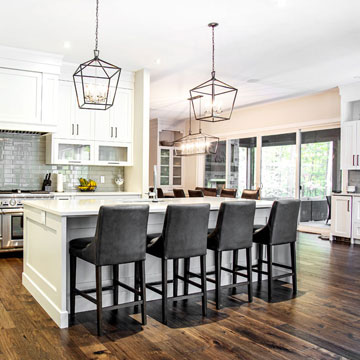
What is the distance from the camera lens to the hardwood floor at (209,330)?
260cm

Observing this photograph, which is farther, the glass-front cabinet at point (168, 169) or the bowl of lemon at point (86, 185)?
the glass-front cabinet at point (168, 169)

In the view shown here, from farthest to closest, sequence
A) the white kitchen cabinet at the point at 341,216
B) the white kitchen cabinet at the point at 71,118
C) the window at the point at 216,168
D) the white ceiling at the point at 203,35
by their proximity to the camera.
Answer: the window at the point at 216,168 < the white kitchen cabinet at the point at 341,216 < the white kitchen cabinet at the point at 71,118 < the white ceiling at the point at 203,35

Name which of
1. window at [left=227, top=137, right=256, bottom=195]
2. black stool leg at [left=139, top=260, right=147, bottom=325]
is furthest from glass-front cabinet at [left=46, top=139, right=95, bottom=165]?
window at [left=227, top=137, right=256, bottom=195]

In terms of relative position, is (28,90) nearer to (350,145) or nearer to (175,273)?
(175,273)

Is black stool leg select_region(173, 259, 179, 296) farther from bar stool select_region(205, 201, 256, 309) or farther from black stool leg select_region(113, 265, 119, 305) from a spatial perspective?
black stool leg select_region(113, 265, 119, 305)

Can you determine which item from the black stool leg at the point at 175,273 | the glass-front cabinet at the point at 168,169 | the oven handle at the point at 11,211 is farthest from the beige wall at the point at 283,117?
the oven handle at the point at 11,211

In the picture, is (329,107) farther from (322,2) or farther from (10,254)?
(10,254)

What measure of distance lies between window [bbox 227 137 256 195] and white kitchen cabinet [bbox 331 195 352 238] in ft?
8.50

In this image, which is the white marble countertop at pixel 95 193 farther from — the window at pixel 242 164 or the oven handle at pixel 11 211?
the window at pixel 242 164

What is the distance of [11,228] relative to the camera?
217 inches

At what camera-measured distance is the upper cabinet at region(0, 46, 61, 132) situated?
5.45m

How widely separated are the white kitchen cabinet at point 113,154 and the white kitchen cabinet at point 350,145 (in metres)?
3.83

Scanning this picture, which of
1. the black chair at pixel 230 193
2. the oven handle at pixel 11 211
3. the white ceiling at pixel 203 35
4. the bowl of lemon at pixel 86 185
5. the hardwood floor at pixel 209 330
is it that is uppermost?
the white ceiling at pixel 203 35

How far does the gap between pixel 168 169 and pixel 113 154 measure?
4.86m
